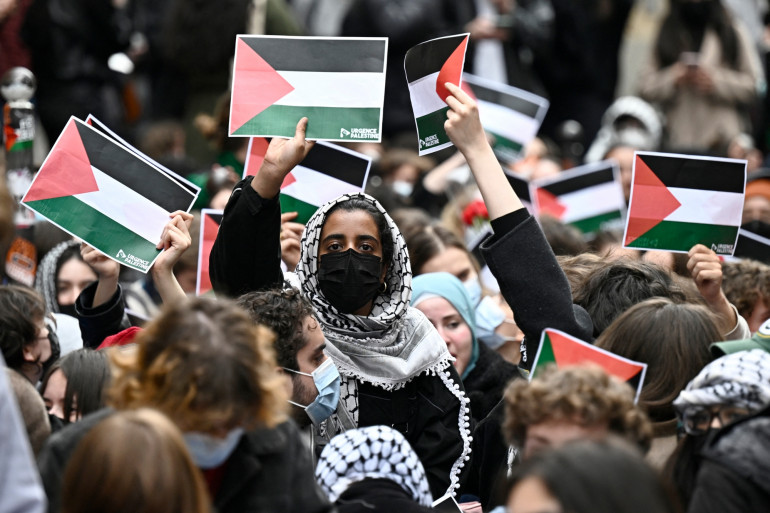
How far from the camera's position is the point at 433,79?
4293 millimetres

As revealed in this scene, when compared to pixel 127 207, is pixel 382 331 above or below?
below

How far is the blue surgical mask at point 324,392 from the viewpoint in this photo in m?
3.86

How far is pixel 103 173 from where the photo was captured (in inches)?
178

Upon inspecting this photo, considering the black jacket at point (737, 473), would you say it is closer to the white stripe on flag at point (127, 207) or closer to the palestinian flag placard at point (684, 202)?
the palestinian flag placard at point (684, 202)

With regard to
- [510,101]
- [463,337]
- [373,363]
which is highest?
[510,101]

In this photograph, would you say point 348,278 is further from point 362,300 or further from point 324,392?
point 324,392

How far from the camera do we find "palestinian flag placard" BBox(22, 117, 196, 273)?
4.42m

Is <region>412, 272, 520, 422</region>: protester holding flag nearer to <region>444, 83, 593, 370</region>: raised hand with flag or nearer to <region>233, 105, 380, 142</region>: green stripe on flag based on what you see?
<region>233, 105, 380, 142</region>: green stripe on flag

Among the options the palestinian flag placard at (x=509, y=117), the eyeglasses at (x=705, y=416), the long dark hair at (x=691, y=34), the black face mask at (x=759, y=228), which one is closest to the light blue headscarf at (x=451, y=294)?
the black face mask at (x=759, y=228)

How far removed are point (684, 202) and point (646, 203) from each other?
166 mm

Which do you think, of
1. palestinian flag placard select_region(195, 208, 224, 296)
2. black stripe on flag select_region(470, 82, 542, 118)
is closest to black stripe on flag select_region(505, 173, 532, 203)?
black stripe on flag select_region(470, 82, 542, 118)

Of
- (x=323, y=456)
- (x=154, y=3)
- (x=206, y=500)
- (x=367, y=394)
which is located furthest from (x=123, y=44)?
(x=206, y=500)

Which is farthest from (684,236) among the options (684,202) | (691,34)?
(691,34)

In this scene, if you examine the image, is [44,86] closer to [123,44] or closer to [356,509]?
[123,44]
